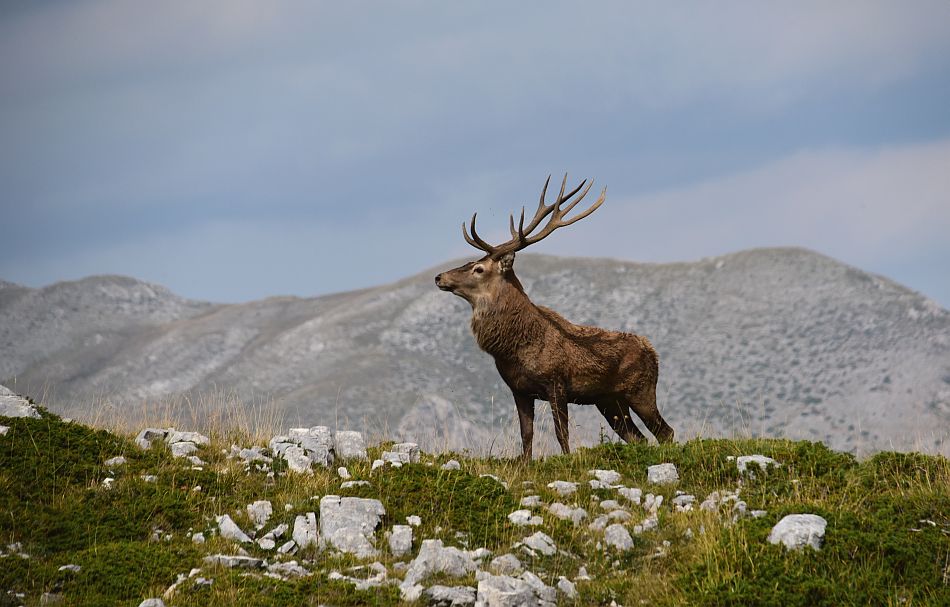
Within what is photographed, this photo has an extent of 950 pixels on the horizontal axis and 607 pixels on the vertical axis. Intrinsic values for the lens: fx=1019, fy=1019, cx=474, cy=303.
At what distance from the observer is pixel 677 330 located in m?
87.5

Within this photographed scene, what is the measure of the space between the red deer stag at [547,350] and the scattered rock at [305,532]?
3.53 metres

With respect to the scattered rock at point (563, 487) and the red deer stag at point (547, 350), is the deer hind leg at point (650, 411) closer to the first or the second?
the red deer stag at point (547, 350)

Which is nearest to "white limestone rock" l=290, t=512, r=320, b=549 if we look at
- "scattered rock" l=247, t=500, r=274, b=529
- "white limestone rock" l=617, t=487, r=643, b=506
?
"scattered rock" l=247, t=500, r=274, b=529

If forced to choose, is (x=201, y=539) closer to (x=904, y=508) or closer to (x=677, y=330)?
(x=904, y=508)

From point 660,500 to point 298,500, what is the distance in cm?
361

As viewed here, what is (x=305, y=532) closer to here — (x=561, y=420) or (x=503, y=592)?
(x=503, y=592)

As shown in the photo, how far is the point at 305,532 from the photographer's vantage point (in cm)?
941

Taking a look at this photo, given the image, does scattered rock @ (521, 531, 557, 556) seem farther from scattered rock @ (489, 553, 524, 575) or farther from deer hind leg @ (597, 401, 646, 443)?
deer hind leg @ (597, 401, 646, 443)

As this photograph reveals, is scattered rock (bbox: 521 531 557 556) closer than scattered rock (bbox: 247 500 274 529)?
Yes

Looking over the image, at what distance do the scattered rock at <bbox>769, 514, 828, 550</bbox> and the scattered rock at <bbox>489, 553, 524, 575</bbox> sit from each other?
2.15 meters

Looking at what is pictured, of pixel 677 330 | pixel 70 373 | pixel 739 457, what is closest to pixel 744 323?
pixel 677 330

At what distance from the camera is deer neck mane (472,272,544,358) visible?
12.8 meters

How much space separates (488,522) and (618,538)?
1303 mm

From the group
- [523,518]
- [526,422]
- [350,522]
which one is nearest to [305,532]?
[350,522]
